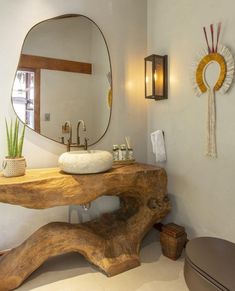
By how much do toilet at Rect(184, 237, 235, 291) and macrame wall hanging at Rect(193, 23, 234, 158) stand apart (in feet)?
2.59

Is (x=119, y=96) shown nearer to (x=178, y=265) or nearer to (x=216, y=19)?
(x=216, y=19)

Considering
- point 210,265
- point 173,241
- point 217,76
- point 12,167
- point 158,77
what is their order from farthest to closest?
point 158,77, point 173,241, point 217,76, point 12,167, point 210,265

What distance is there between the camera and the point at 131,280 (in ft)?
5.44

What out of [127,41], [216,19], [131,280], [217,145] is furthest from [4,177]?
[216,19]

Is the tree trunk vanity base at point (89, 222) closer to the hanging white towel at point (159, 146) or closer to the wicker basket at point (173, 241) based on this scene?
the wicker basket at point (173, 241)

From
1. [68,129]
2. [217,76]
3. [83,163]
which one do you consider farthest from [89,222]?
[217,76]

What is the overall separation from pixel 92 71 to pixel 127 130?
71 cm

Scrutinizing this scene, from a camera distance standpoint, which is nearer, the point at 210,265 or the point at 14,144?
the point at 210,265

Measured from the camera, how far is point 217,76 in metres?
1.79

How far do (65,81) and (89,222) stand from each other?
4.42 ft

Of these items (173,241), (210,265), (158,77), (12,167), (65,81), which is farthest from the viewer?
(158,77)

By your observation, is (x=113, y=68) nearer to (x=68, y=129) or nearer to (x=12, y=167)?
(x=68, y=129)

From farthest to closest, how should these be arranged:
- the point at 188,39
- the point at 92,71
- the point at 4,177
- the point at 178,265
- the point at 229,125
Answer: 1. the point at 92,71
2. the point at 188,39
3. the point at 178,265
4. the point at 229,125
5. the point at 4,177

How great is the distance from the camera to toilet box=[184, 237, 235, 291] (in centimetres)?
98
